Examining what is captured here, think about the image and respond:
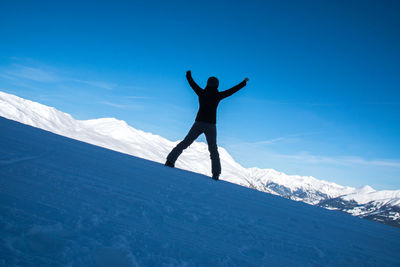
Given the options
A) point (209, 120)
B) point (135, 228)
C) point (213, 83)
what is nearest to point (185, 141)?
point (209, 120)

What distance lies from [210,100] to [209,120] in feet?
1.91

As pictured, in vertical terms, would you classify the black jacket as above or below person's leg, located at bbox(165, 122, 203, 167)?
above

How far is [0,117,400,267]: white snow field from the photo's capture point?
5.38 feet

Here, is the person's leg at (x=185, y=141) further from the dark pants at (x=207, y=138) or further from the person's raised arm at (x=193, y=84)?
the person's raised arm at (x=193, y=84)

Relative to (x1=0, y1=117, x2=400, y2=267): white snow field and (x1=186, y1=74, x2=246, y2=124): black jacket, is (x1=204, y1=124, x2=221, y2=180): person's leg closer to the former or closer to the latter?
(x1=186, y1=74, x2=246, y2=124): black jacket

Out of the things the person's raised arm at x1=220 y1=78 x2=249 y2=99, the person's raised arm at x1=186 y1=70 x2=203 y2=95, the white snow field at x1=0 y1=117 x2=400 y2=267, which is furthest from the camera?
the person's raised arm at x1=186 y1=70 x2=203 y2=95

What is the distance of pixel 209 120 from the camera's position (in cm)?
719

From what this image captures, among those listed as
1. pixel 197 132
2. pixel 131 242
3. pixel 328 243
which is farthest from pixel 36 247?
pixel 197 132

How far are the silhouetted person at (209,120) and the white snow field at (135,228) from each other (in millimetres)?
3163

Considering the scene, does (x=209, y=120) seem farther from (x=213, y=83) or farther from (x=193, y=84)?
(x=193, y=84)

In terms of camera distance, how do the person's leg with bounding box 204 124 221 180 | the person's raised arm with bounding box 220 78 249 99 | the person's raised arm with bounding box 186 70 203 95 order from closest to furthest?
the person's leg with bounding box 204 124 221 180, the person's raised arm with bounding box 220 78 249 99, the person's raised arm with bounding box 186 70 203 95

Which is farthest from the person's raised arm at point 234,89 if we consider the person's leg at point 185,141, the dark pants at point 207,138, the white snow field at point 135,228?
the white snow field at point 135,228

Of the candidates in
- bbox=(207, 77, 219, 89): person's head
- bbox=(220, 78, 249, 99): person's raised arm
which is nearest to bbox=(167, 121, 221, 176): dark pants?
bbox=(220, 78, 249, 99): person's raised arm

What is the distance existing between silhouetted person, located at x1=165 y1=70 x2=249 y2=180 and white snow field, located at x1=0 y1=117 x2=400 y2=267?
A: 3.16m
